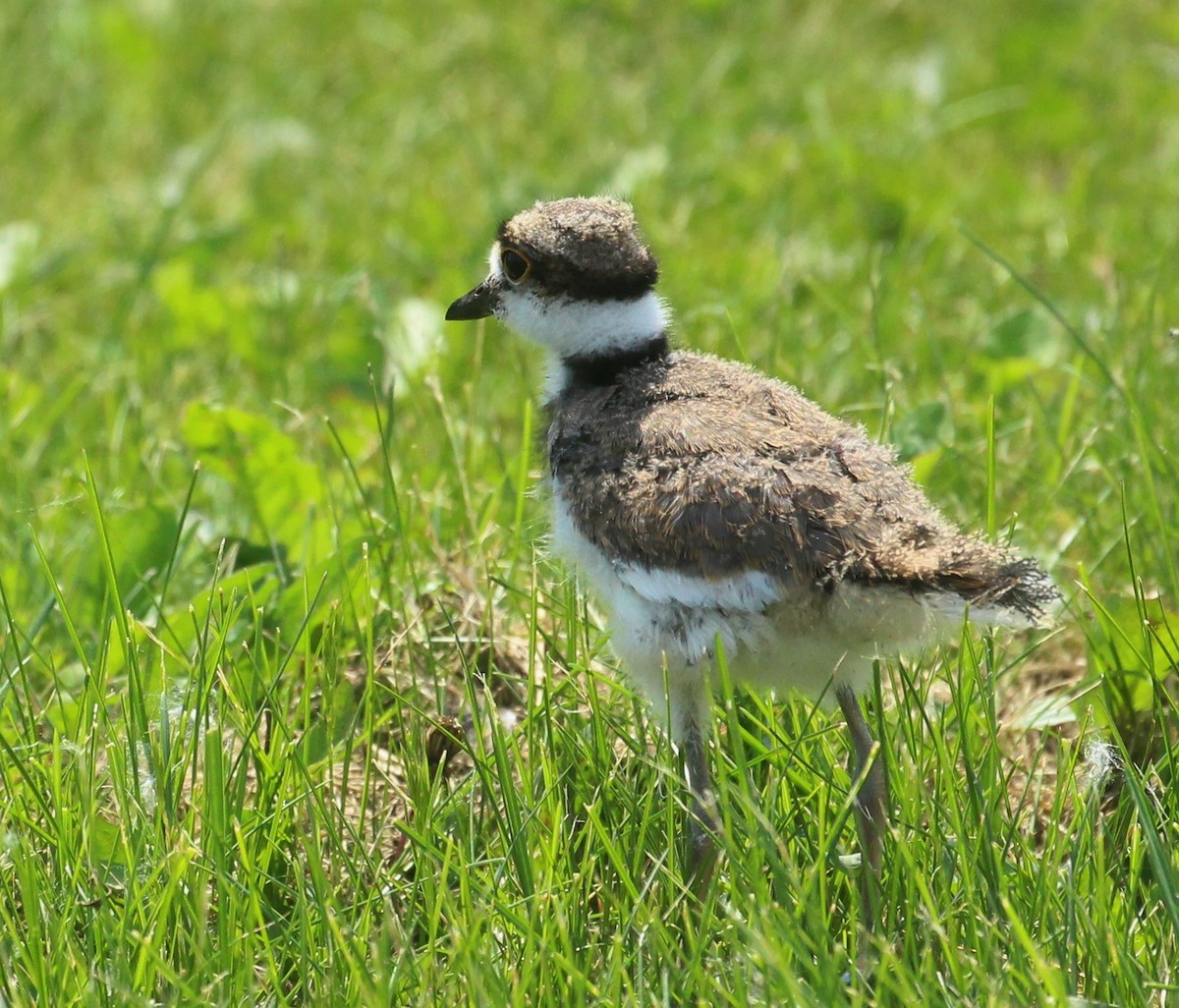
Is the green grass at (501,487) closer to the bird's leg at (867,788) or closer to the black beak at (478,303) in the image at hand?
the bird's leg at (867,788)

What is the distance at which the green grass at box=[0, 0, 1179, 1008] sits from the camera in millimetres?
2410

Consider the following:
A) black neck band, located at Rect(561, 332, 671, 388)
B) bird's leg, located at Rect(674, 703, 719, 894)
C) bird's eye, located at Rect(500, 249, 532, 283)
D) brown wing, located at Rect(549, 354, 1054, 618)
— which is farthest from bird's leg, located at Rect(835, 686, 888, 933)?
bird's eye, located at Rect(500, 249, 532, 283)

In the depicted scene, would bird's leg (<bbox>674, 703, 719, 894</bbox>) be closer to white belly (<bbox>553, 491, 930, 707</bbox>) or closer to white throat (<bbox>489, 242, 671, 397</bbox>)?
white belly (<bbox>553, 491, 930, 707</bbox>)

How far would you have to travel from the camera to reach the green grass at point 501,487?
2.41m

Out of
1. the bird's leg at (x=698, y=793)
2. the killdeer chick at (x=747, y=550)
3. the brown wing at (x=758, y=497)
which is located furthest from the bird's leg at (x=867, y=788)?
the brown wing at (x=758, y=497)

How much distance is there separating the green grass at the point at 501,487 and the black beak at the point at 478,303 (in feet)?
1.05

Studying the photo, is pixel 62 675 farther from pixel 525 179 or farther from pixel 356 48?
pixel 356 48

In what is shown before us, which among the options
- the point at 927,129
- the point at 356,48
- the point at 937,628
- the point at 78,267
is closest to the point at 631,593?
the point at 937,628

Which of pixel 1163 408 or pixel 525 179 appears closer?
pixel 1163 408

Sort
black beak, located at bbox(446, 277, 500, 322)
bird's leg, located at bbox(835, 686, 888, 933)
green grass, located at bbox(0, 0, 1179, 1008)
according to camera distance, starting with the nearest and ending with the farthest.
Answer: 1. green grass, located at bbox(0, 0, 1179, 1008)
2. bird's leg, located at bbox(835, 686, 888, 933)
3. black beak, located at bbox(446, 277, 500, 322)

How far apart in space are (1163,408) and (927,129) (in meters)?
2.59

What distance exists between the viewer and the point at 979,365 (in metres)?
4.48

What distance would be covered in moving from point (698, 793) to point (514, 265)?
1.11 m

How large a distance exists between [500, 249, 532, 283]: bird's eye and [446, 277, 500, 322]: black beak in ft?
0.20
